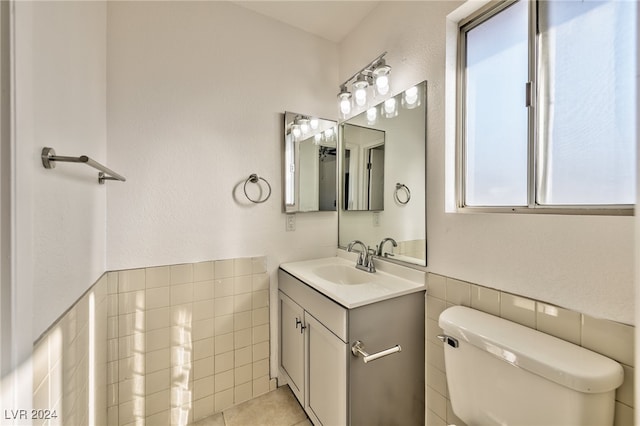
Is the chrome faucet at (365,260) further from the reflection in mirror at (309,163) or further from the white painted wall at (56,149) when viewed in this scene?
the white painted wall at (56,149)

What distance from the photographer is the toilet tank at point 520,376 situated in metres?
0.73

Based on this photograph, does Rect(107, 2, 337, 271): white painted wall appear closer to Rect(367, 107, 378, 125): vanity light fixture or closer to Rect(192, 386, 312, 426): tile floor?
Rect(367, 107, 378, 125): vanity light fixture

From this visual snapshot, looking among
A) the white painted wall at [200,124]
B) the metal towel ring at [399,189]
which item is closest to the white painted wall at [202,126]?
the white painted wall at [200,124]

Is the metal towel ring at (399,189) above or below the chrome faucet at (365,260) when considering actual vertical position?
above

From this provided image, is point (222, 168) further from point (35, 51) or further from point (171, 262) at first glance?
point (35, 51)

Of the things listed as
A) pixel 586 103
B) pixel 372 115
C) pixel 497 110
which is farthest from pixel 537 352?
pixel 372 115

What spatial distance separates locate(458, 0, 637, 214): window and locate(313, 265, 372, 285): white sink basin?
0.80 metres

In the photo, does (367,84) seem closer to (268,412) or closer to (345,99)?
(345,99)

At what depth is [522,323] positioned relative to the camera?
100cm

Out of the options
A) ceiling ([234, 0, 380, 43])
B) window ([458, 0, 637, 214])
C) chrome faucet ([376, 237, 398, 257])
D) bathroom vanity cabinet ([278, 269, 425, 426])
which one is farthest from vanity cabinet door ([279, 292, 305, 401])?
ceiling ([234, 0, 380, 43])

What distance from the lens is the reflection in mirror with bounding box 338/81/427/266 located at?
4.69ft

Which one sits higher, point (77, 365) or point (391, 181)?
point (391, 181)

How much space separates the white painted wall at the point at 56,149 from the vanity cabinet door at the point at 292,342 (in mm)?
1007

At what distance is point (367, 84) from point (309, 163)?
2.14ft
